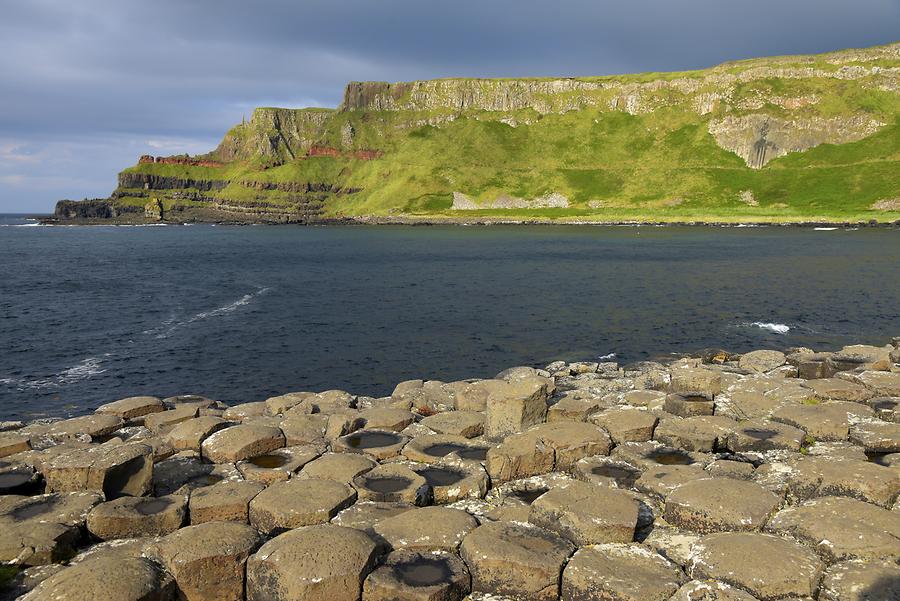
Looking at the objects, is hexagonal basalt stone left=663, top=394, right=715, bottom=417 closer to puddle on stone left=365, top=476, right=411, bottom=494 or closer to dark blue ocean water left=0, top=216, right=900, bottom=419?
puddle on stone left=365, top=476, right=411, bottom=494

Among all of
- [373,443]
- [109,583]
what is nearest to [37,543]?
[109,583]

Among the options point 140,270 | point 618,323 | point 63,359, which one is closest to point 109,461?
point 63,359

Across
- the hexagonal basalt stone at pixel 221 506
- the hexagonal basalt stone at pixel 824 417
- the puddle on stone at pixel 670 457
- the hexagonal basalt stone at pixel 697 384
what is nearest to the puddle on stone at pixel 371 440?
the hexagonal basalt stone at pixel 221 506

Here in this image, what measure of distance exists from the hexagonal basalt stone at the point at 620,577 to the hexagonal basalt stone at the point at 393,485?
372cm

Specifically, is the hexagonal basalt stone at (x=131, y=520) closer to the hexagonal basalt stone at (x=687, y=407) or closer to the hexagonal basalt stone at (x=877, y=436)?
the hexagonal basalt stone at (x=687, y=407)

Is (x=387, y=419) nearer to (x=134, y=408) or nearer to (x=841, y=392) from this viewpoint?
(x=134, y=408)

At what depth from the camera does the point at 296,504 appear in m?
10.5

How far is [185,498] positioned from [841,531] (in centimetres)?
1174

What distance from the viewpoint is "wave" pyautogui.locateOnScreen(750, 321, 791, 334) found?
43062mm

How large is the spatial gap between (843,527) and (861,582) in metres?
1.50

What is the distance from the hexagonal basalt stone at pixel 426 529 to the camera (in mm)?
9312

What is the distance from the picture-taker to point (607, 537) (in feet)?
31.1

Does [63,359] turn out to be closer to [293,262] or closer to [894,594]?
[894,594]

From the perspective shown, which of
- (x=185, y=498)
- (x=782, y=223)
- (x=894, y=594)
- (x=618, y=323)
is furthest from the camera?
(x=782, y=223)
